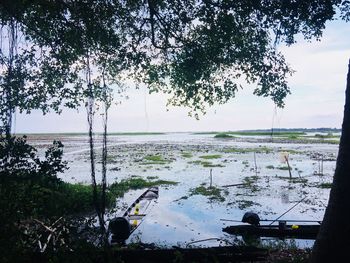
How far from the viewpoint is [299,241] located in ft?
46.4

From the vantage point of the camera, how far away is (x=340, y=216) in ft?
18.9

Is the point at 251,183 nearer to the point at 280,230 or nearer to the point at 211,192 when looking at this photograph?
the point at 211,192

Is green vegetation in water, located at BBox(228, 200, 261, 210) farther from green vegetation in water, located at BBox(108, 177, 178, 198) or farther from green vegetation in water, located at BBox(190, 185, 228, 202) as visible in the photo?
green vegetation in water, located at BBox(108, 177, 178, 198)

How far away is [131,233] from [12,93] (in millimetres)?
8436

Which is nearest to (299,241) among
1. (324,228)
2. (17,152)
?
(324,228)

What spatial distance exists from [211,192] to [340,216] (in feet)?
61.9

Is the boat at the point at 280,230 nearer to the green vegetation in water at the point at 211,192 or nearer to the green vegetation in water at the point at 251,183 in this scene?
the green vegetation in water at the point at 211,192

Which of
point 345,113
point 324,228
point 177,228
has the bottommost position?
point 177,228

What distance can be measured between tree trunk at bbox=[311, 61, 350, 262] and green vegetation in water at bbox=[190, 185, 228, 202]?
16.5 metres

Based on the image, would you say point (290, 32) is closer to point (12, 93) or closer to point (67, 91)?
point (67, 91)

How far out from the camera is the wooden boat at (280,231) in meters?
14.4

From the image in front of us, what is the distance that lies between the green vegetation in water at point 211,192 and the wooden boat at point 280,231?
7.16m

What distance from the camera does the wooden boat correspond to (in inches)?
567

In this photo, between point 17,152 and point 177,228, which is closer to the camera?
point 17,152
